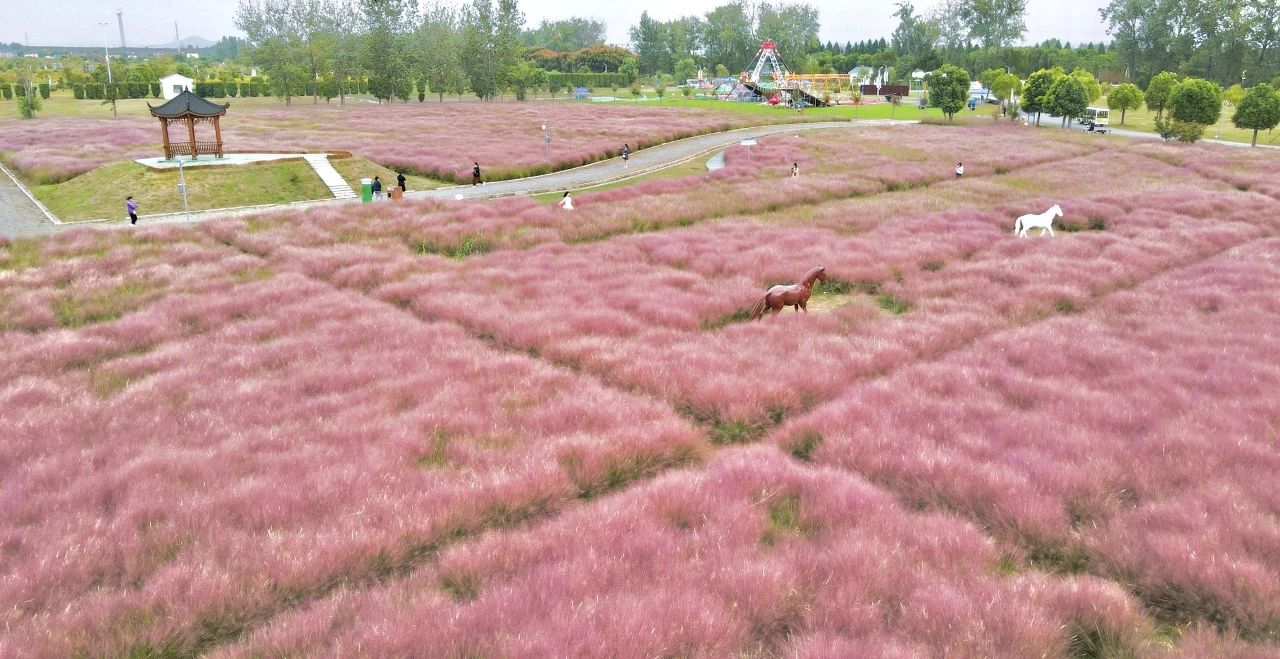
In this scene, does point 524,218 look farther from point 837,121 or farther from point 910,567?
Answer: point 837,121

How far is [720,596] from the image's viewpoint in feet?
20.6

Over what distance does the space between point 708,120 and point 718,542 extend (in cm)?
8000

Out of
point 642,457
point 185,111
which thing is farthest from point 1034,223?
point 185,111

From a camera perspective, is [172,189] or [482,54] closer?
[172,189]

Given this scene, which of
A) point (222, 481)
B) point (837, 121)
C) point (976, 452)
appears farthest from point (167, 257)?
point (837, 121)

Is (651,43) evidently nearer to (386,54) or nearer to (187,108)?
(386,54)

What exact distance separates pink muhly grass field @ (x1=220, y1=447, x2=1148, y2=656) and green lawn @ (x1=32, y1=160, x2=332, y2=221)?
111 ft

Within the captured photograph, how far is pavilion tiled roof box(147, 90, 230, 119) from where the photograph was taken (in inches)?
1451

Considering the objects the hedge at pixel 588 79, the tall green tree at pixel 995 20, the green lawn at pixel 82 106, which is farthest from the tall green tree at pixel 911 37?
the green lawn at pixel 82 106

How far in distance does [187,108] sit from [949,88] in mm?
81775

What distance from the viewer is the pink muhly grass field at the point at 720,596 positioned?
18.4 feet

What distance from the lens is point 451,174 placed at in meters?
43.7

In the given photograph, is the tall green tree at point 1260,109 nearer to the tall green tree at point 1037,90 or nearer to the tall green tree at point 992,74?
the tall green tree at point 1037,90

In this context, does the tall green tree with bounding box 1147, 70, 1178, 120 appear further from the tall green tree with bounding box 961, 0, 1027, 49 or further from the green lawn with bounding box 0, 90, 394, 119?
the green lawn with bounding box 0, 90, 394, 119
